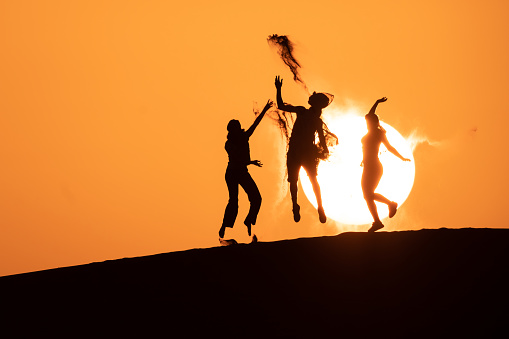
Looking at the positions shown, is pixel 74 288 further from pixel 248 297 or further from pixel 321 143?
pixel 321 143

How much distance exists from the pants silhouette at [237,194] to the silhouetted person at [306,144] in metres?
0.83

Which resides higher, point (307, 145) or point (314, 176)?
point (307, 145)

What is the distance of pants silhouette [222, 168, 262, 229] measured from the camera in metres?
15.1

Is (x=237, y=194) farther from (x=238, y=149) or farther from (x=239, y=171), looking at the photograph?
(x=238, y=149)

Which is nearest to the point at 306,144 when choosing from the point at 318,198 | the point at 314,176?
the point at 314,176

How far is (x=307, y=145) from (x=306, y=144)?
3 cm

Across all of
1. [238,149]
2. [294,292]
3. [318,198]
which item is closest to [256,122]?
[238,149]

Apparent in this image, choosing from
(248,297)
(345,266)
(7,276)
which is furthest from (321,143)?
(7,276)

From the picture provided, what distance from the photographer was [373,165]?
1446 centimetres

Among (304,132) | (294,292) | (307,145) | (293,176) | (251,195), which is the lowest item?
(294,292)

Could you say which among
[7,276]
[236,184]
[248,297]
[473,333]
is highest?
[236,184]

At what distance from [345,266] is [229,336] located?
8.96ft

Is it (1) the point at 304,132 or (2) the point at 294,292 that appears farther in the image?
(1) the point at 304,132

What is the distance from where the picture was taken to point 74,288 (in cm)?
1319
